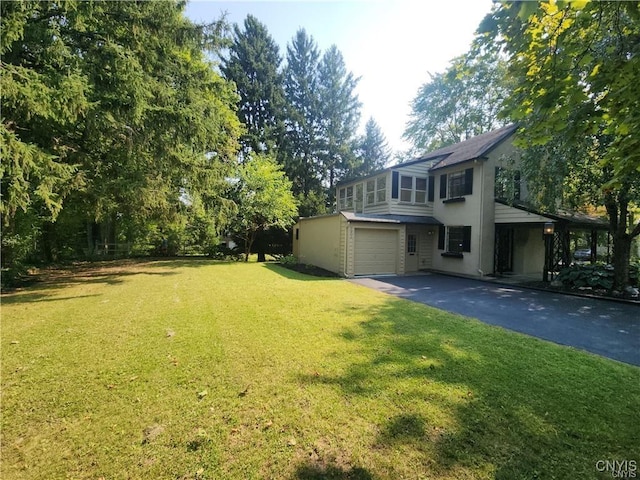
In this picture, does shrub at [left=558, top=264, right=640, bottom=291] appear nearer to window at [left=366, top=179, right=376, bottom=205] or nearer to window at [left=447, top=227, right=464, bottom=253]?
window at [left=447, top=227, right=464, bottom=253]

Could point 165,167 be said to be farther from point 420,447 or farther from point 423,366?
point 420,447

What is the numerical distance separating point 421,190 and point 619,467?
14120mm

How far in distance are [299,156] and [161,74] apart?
64.1ft

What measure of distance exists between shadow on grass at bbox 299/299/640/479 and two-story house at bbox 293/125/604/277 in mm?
8054

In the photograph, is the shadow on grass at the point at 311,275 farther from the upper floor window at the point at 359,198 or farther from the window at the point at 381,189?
the upper floor window at the point at 359,198

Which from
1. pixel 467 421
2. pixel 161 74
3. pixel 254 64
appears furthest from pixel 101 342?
pixel 254 64

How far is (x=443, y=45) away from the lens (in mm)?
5219

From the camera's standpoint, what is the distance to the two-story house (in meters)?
12.7

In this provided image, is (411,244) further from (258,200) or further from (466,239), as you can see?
(258,200)

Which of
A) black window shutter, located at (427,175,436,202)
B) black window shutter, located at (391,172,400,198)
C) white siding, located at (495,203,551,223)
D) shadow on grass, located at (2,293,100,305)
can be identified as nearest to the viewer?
shadow on grass, located at (2,293,100,305)

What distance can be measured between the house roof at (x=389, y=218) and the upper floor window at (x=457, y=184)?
1.48 meters

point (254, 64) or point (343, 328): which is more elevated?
point (254, 64)

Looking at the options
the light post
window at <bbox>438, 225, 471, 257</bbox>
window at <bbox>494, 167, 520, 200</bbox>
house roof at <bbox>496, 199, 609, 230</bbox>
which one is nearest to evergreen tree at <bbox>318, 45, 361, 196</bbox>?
window at <bbox>438, 225, 471, 257</bbox>

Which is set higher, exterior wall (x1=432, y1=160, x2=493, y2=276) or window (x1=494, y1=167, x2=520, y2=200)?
window (x1=494, y1=167, x2=520, y2=200)
